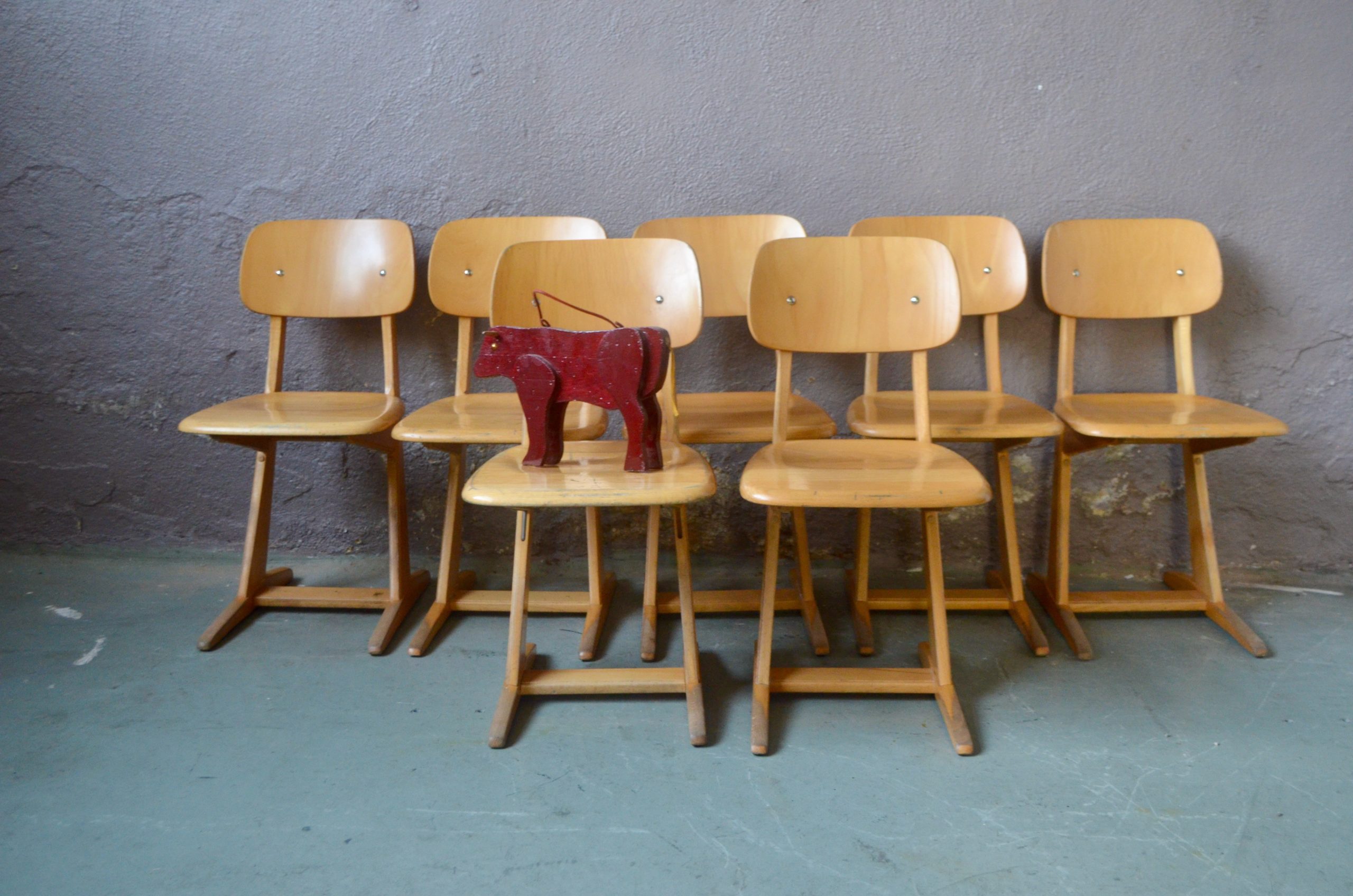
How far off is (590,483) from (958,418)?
1.03 m

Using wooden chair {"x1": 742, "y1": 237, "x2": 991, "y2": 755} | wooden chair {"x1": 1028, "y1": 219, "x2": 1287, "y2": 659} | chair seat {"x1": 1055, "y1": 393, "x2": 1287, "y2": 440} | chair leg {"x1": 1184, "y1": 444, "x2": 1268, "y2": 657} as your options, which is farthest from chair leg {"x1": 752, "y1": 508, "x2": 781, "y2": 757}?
chair leg {"x1": 1184, "y1": 444, "x2": 1268, "y2": 657}

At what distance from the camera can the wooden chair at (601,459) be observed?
178 cm

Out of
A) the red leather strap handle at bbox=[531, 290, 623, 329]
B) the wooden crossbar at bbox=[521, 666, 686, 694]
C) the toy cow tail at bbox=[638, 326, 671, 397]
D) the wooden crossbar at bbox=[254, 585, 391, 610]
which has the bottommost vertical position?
the wooden crossbar at bbox=[521, 666, 686, 694]

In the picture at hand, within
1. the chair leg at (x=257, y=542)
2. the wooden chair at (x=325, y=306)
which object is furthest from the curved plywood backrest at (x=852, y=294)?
the chair leg at (x=257, y=542)

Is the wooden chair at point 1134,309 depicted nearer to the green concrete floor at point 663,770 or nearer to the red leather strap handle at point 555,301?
the green concrete floor at point 663,770

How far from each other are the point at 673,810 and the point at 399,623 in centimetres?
111

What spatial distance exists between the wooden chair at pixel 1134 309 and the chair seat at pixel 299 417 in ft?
5.98

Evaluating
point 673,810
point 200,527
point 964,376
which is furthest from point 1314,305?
point 200,527

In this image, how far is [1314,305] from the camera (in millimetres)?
2635

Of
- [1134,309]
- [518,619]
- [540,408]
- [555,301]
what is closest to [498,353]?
[540,408]

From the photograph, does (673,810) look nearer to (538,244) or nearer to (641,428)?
(641,428)

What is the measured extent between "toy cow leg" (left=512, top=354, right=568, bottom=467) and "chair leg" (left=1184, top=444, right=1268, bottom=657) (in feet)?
5.80

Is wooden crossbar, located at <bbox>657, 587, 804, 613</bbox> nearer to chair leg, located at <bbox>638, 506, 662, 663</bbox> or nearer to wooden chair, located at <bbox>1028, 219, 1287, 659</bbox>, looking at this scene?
chair leg, located at <bbox>638, 506, 662, 663</bbox>

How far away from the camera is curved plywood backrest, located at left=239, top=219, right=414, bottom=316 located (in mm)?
2590
